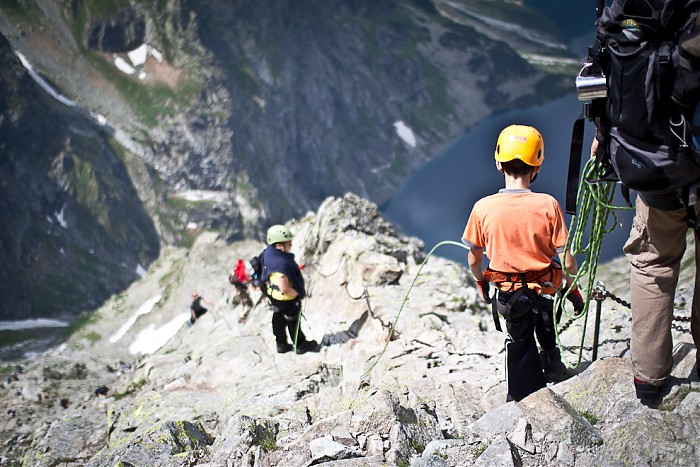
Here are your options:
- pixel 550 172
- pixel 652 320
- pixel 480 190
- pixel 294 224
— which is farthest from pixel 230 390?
pixel 480 190

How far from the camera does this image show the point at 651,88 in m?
4.97

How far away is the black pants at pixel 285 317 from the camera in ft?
43.2

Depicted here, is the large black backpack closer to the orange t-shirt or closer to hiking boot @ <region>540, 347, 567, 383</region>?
the orange t-shirt

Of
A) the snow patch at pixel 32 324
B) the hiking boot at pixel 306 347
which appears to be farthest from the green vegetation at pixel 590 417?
the snow patch at pixel 32 324

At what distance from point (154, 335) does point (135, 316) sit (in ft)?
67.0

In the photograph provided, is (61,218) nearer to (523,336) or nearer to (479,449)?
(523,336)

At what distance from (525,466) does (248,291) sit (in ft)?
69.2

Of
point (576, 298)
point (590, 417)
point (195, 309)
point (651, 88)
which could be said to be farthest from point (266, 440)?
point (195, 309)

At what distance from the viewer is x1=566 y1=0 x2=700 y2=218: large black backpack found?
4812mm

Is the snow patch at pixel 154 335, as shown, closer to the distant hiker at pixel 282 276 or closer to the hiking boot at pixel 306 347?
the hiking boot at pixel 306 347

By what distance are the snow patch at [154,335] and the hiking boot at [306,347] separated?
314 feet

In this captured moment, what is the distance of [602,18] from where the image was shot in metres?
5.45

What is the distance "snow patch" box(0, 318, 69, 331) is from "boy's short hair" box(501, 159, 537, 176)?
16413 cm

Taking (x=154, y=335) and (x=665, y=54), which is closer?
(x=665, y=54)
